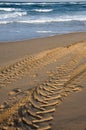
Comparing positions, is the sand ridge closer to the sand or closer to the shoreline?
the sand

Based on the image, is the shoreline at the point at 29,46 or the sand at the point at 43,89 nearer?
the sand at the point at 43,89

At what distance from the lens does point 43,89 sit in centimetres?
515

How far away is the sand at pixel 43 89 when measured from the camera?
4.01 m

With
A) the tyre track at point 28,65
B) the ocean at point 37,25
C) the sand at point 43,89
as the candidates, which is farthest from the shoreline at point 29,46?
the ocean at point 37,25

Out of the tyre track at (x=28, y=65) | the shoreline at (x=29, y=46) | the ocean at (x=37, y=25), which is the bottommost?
the ocean at (x=37, y=25)

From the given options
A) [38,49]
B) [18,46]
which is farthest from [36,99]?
[18,46]

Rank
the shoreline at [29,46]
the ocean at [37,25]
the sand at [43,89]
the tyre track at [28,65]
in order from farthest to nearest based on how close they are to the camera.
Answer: the ocean at [37,25] → the shoreline at [29,46] → the tyre track at [28,65] → the sand at [43,89]

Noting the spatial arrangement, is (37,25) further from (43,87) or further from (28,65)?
(43,87)

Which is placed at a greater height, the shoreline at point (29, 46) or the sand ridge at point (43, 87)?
the sand ridge at point (43, 87)

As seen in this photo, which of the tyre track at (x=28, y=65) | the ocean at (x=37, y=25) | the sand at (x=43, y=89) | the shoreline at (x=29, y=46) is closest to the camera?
the sand at (x=43, y=89)

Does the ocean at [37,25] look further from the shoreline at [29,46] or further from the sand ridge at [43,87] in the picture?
the sand ridge at [43,87]

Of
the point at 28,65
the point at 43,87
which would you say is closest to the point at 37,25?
the point at 28,65

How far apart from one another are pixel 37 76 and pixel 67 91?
3.79 ft

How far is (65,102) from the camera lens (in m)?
4.59
